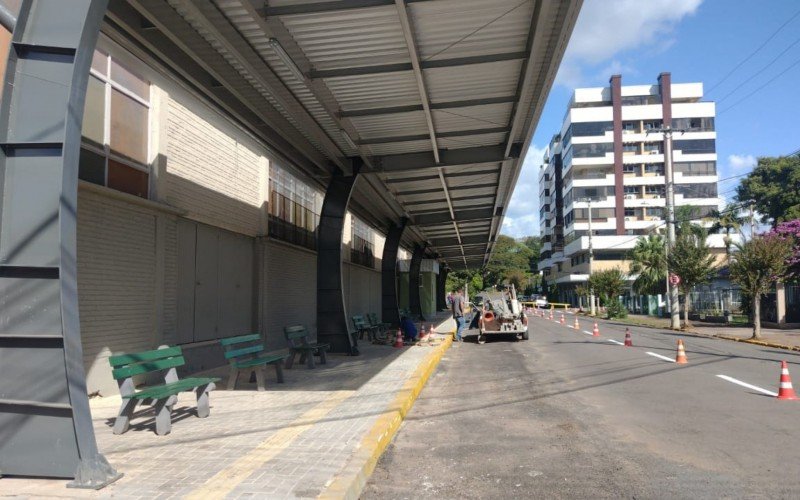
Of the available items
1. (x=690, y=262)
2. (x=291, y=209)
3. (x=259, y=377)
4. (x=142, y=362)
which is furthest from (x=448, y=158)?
(x=690, y=262)

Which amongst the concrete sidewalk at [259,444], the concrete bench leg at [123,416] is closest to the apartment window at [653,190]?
the concrete sidewalk at [259,444]

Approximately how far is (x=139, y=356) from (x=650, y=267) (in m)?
47.6

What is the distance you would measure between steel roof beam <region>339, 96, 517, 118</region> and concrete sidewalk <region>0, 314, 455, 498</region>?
18.0ft

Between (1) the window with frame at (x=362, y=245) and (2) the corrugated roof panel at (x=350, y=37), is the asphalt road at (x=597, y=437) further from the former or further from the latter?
(1) the window with frame at (x=362, y=245)

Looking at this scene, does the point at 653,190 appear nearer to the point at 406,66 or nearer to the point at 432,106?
the point at 432,106

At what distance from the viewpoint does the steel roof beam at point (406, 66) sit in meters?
10.2

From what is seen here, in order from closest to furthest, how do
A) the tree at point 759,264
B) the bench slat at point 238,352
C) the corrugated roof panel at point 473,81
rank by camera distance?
the bench slat at point 238,352 → the corrugated roof panel at point 473,81 → the tree at point 759,264

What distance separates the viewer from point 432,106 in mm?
12398

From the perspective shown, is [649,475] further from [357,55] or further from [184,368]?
[184,368]

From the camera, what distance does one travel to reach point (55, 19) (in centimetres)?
525

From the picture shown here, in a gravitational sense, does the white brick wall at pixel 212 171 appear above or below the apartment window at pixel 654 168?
below

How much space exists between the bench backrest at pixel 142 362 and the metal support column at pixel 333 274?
7.70 metres

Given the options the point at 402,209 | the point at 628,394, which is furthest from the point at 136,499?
the point at 402,209

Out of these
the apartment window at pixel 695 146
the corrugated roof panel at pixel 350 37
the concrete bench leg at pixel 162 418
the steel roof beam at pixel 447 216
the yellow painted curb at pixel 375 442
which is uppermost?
the apartment window at pixel 695 146
